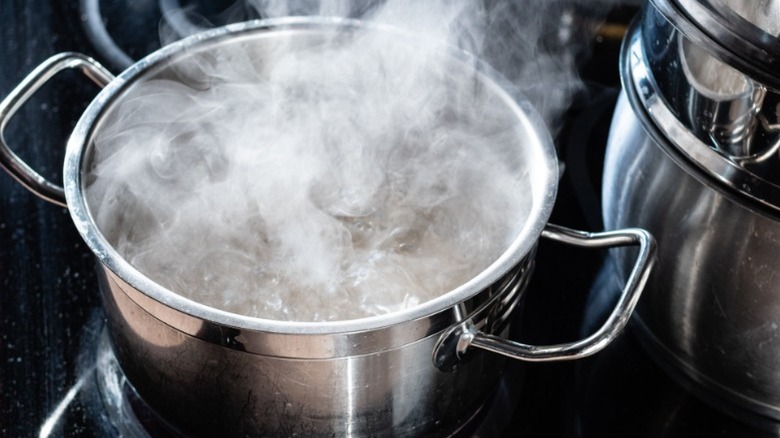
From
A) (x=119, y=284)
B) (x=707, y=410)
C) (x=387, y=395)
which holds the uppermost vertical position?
(x=119, y=284)

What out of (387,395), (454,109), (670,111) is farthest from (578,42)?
(387,395)

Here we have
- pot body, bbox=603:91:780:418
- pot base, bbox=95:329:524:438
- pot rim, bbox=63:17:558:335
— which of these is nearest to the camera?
pot rim, bbox=63:17:558:335

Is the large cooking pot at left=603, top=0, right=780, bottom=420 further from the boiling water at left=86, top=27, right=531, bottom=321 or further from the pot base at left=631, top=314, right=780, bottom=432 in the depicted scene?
the boiling water at left=86, top=27, right=531, bottom=321

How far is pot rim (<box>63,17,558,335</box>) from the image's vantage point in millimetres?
761

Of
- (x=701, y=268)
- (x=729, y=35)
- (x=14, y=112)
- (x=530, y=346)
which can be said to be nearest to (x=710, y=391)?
(x=701, y=268)

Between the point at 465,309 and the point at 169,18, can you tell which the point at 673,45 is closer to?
the point at 465,309

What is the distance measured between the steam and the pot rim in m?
0.01

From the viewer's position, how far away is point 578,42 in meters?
1.40

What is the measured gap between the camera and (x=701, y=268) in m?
0.91

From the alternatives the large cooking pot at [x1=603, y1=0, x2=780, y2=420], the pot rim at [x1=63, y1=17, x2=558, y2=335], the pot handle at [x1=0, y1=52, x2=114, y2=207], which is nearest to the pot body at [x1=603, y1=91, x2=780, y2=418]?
the large cooking pot at [x1=603, y1=0, x2=780, y2=420]

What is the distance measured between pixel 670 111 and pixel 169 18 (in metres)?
0.78

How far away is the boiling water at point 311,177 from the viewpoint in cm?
100

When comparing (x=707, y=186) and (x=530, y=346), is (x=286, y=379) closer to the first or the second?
(x=530, y=346)

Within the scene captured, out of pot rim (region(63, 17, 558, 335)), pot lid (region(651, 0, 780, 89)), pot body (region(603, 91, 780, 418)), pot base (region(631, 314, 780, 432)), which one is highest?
pot lid (region(651, 0, 780, 89))
